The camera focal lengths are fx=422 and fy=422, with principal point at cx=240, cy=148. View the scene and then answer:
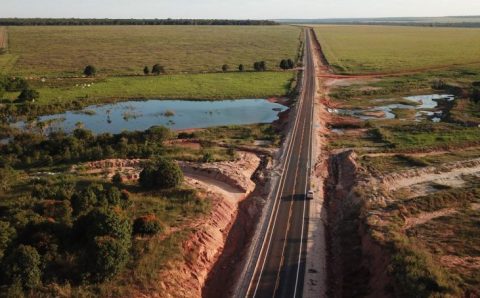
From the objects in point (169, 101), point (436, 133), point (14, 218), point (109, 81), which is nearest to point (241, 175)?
point (14, 218)

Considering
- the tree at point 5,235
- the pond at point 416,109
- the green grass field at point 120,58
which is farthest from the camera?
the green grass field at point 120,58

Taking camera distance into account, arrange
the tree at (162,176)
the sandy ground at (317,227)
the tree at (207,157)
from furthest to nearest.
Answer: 1. the tree at (207,157)
2. the tree at (162,176)
3. the sandy ground at (317,227)

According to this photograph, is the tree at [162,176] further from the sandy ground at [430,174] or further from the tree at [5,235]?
the sandy ground at [430,174]

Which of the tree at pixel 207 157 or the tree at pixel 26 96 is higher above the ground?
the tree at pixel 26 96

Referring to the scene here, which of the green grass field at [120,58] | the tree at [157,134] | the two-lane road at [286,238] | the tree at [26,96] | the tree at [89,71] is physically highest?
the green grass field at [120,58]

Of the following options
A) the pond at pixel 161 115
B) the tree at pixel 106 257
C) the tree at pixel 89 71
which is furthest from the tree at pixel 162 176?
the tree at pixel 89 71

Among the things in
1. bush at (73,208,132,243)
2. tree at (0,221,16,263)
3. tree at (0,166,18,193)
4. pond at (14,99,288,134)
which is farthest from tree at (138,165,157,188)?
pond at (14,99,288,134)

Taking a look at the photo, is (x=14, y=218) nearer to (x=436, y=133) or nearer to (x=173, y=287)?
(x=173, y=287)

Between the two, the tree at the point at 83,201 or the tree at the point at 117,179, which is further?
the tree at the point at 117,179
